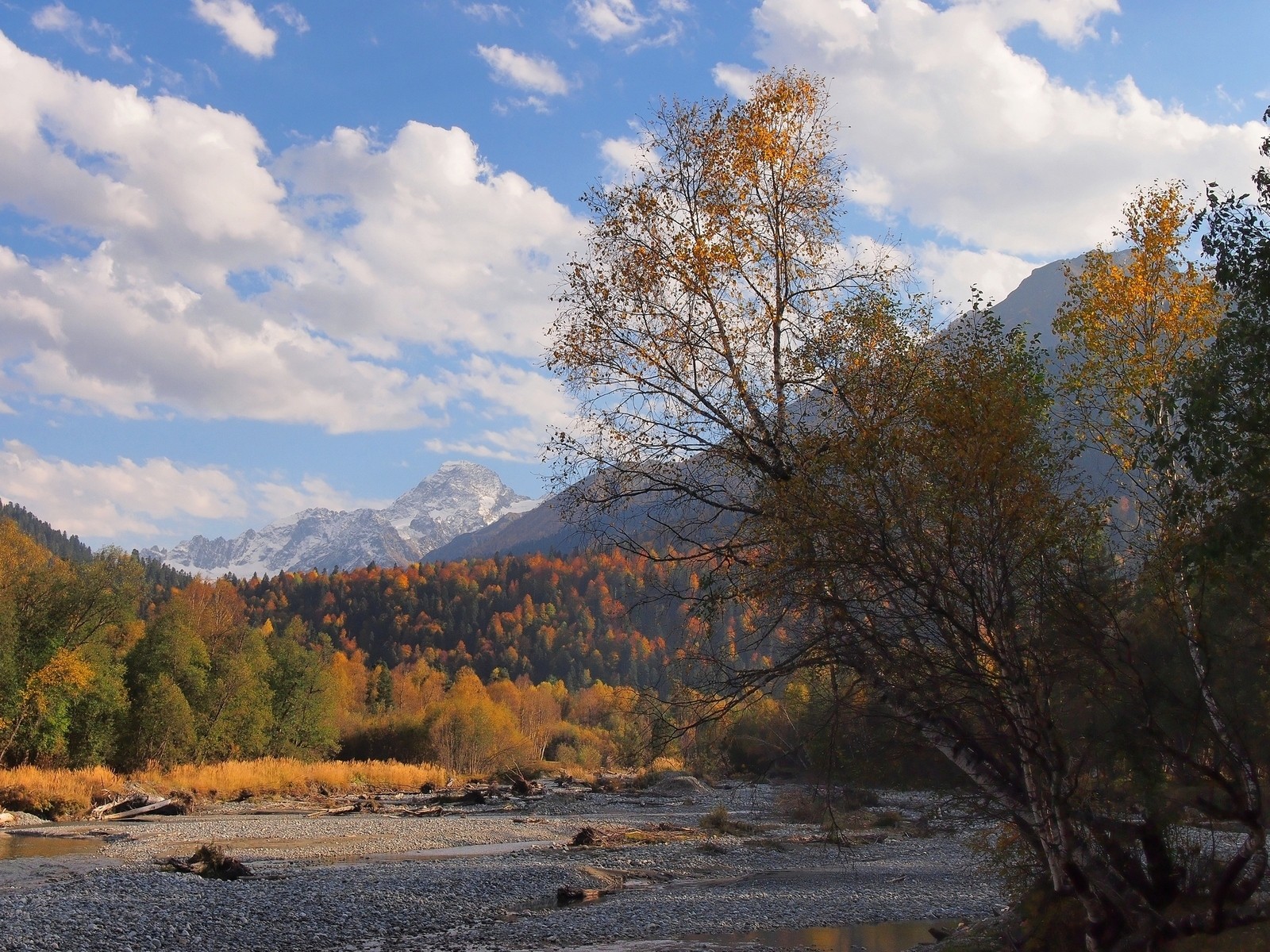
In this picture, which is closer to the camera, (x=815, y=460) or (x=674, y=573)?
(x=815, y=460)

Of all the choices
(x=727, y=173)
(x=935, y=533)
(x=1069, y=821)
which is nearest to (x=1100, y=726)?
(x=1069, y=821)

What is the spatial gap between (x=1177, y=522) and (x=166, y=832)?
37.6 metres

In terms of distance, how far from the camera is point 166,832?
1430 inches

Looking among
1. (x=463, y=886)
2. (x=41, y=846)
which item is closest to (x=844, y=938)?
(x=463, y=886)

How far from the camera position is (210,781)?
5431 centimetres

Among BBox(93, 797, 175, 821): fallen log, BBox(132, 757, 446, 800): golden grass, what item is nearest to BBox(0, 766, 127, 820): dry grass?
BBox(93, 797, 175, 821): fallen log

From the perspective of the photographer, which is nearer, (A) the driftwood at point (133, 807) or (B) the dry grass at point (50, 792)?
(B) the dry grass at point (50, 792)

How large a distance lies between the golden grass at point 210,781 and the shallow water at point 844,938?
3379 centimetres

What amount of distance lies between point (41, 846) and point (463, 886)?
1582 centimetres

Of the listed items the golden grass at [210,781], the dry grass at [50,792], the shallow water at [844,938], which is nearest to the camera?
the shallow water at [844,938]

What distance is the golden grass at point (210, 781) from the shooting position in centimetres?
4066

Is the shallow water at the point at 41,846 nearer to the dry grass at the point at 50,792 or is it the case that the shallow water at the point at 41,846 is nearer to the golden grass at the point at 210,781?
the dry grass at the point at 50,792

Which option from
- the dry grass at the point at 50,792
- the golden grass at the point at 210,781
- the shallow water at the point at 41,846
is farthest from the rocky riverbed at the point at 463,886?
the golden grass at the point at 210,781

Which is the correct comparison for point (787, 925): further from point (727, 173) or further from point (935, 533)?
point (727, 173)
